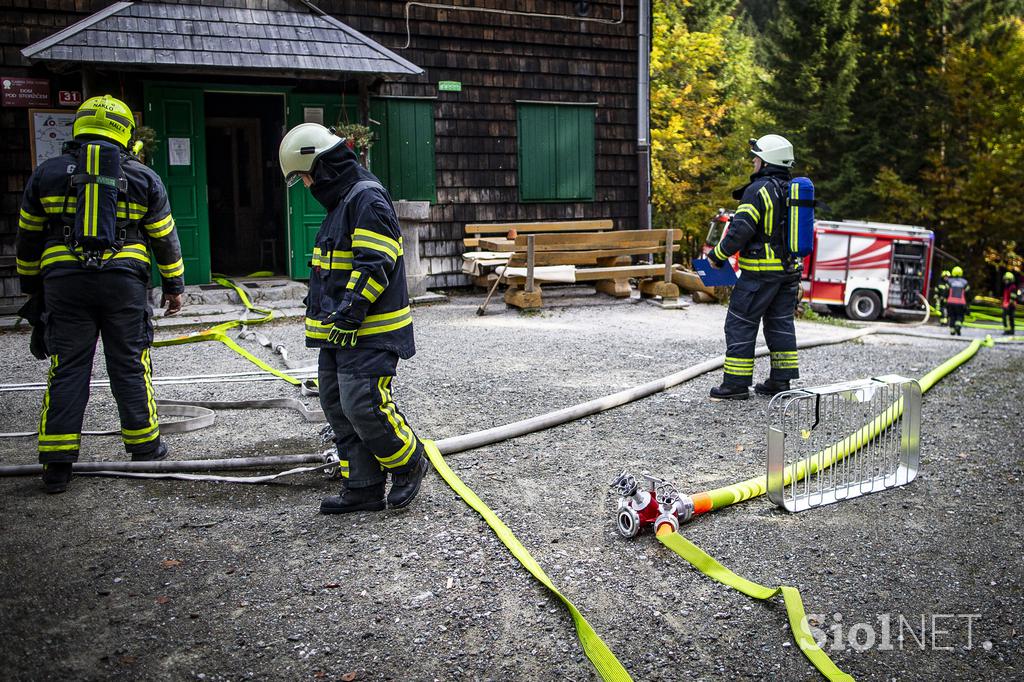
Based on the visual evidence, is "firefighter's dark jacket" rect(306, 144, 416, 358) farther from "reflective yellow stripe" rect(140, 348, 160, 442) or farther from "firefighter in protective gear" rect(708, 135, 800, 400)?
"firefighter in protective gear" rect(708, 135, 800, 400)

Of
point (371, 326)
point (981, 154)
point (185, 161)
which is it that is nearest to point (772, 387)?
point (371, 326)

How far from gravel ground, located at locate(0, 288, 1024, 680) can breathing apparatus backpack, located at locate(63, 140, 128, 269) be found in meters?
1.24

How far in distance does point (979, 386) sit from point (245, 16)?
29.7 ft

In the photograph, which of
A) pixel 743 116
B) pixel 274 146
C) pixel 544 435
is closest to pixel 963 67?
pixel 743 116

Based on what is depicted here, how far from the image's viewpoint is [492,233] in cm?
1378

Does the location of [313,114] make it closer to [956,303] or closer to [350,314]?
[350,314]

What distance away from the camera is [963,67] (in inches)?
1023

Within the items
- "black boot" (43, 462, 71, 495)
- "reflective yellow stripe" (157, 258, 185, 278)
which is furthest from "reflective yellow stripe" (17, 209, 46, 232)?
"black boot" (43, 462, 71, 495)

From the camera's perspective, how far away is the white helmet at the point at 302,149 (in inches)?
170

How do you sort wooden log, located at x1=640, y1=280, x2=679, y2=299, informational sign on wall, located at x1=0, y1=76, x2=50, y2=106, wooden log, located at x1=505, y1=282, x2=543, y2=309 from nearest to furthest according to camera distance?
informational sign on wall, located at x1=0, y1=76, x2=50, y2=106
wooden log, located at x1=505, y1=282, x2=543, y2=309
wooden log, located at x1=640, y1=280, x2=679, y2=299

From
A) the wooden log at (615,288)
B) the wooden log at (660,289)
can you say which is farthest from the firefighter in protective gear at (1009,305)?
the wooden log at (615,288)

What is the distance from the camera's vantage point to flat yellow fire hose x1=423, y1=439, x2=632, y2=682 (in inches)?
122

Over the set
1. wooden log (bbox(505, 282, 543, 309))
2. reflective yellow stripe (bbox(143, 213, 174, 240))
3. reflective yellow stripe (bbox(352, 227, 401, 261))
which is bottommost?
wooden log (bbox(505, 282, 543, 309))

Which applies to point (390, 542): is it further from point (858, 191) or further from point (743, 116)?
point (743, 116)
